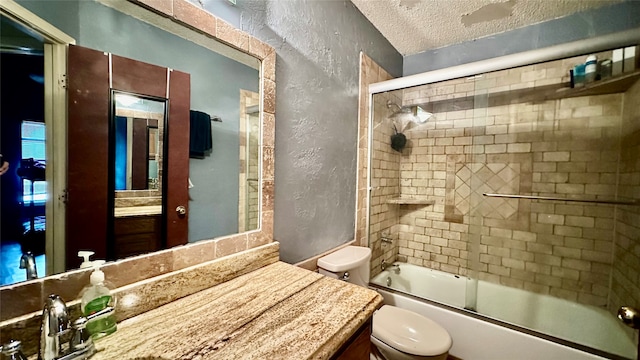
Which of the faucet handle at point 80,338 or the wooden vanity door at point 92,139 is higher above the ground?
the wooden vanity door at point 92,139

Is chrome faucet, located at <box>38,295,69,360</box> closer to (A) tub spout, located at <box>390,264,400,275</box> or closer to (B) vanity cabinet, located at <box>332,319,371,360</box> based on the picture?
(B) vanity cabinet, located at <box>332,319,371,360</box>

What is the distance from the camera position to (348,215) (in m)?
1.68

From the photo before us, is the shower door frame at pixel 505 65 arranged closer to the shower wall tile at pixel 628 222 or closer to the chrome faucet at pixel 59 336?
the shower wall tile at pixel 628 222

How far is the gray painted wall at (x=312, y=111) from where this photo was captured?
3.67 feet

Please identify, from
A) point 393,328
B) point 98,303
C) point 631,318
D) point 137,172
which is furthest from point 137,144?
point 631,318

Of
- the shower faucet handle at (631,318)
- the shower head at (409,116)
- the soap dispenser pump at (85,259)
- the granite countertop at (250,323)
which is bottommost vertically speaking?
the shower faucet handle at (631,318)

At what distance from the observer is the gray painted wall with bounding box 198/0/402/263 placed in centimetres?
112

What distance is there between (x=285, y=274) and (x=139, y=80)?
0.86 metres

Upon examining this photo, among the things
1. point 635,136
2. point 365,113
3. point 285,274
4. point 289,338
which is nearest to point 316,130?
point 365,113

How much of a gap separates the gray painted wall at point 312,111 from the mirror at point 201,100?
14 centimetres

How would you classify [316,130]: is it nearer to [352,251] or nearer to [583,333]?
[352,251]

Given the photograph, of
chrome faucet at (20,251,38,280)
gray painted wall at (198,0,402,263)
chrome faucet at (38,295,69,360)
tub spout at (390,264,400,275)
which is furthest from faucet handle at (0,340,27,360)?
tub spout at (390,264,400,275)

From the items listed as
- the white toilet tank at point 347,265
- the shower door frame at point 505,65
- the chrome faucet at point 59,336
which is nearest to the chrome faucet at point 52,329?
the chrome faucet at point 59,336

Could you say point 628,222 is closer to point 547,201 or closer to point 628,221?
point 628,221
